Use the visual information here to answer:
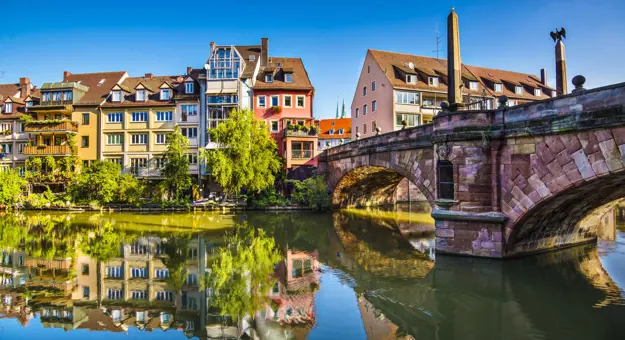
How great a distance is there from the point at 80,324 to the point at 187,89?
33.3 meters

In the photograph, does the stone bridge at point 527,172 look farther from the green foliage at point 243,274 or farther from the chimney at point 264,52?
the chimney at point 264,52

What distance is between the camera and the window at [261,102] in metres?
40.1

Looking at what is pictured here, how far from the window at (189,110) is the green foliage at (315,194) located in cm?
1429

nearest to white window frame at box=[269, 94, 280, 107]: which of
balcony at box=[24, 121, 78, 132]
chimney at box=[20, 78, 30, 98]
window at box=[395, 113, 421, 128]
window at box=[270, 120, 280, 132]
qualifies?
window at box=[270, 120, 280, 132]

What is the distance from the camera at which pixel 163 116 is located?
39812 millimetres

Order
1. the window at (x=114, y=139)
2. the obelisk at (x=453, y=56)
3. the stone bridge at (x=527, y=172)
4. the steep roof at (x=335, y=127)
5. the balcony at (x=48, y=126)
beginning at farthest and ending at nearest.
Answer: the steep roof at (x=335, y=127)
the window at (x=114, y=139)
the balcony at (x=48, y=126)
the obelisk at (x=453, y=56)
the stone bridge at (x=527, y=172)

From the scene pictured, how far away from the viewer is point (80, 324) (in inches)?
374

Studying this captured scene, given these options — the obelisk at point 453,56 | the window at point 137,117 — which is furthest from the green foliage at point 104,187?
the obelisk at point 453,56

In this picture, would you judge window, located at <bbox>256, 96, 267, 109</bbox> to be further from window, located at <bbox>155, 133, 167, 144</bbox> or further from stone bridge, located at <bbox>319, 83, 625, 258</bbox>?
stone bridge, located at <bbox>319, 83, 625, 258</bbox>

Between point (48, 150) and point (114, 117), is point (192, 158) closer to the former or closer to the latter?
point (114, 117)

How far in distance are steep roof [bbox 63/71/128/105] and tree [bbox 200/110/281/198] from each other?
16894mm

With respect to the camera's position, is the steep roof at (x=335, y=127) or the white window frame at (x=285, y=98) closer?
the white window frame at (x=285, y=98)

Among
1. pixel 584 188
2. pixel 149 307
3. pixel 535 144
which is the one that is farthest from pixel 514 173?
pixel 149 307

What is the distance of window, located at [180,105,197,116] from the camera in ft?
129
